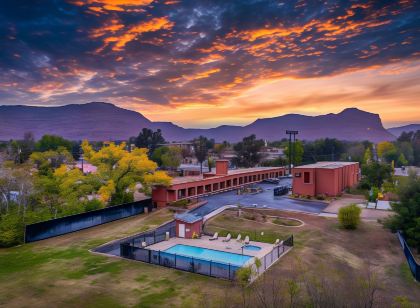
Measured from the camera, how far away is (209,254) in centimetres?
2973

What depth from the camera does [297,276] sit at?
76.7 feet

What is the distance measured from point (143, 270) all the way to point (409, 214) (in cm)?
2641

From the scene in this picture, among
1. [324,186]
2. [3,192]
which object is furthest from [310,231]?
[3,192]

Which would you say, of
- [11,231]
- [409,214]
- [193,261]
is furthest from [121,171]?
[409,214]

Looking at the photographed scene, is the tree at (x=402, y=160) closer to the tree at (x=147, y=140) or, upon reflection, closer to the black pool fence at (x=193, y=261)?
the tree at (x=147, y=140)

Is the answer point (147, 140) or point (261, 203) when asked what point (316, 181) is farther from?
point (147, 140)

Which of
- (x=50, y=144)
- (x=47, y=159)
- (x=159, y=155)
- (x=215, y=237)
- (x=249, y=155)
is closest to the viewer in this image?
(x=215, y=237)

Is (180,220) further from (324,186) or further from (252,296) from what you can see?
(324,186)

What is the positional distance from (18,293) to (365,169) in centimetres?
6333

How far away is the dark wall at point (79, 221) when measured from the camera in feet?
111

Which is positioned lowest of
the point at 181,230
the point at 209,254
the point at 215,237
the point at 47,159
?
the point at 209,254

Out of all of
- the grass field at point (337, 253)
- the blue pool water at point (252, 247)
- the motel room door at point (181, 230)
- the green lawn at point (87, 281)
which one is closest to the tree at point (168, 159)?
the grass field at point (337, 253)

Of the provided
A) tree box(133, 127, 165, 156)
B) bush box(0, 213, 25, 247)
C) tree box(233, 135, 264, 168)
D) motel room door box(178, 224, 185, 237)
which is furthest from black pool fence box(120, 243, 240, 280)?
tree box(133, 127, 165, 156)

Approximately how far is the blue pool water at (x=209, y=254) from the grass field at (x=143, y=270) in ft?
12.1
